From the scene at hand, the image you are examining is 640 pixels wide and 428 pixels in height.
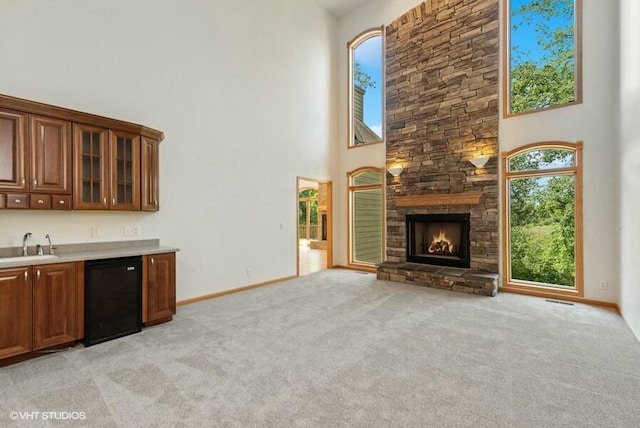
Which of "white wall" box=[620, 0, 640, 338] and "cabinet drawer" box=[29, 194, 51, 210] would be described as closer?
"cabinet drawer" box=[29, 194, 51, 210]

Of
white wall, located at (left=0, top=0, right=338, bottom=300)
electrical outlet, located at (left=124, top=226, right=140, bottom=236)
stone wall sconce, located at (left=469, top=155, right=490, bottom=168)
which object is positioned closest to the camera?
white wall, located at (left=0, top=0, right=338, bottom=300)

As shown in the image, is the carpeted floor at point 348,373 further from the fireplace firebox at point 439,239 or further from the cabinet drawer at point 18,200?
the fireplace firebox at point 439,239

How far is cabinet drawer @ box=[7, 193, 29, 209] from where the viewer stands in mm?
2930

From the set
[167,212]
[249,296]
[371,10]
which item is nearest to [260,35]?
[371,10]

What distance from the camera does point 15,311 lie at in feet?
9.00

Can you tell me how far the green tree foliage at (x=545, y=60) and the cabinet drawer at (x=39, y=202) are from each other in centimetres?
674

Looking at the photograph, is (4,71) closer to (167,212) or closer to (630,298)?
(167,212)

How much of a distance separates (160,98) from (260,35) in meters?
2.45

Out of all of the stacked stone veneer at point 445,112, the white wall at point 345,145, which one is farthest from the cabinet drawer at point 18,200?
the white wall at point 345,145

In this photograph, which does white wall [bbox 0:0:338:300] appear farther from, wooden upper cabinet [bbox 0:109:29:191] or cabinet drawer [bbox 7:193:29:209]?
wooden upper cabinet [bbox 0:109:29:191]

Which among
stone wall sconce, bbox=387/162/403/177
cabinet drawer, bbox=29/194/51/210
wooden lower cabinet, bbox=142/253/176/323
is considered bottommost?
wooden lower cabinet, bbox=142/253/176/323

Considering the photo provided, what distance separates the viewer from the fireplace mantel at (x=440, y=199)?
561cm

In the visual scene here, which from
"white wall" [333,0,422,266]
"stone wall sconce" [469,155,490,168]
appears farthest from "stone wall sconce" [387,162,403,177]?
"stone wall sconce" [469,155,490,168]

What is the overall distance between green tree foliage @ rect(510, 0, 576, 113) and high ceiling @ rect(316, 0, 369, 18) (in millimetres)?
3451
